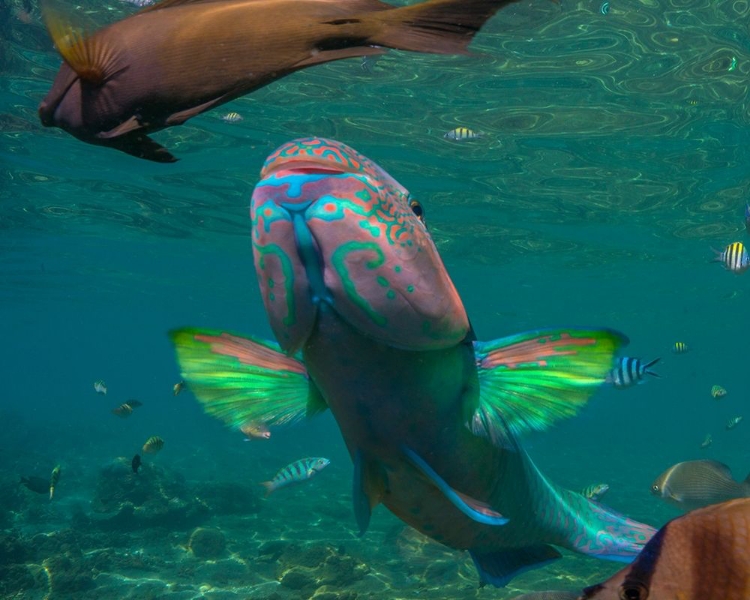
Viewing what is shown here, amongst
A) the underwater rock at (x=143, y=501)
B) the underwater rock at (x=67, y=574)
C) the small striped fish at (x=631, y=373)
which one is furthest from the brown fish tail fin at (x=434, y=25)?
the underwater rock at (x=143, y=501)

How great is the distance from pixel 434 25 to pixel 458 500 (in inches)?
58.6

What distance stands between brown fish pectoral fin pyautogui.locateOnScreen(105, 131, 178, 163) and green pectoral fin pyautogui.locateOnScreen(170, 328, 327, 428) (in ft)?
2.30

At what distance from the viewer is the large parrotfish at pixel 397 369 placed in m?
1.33

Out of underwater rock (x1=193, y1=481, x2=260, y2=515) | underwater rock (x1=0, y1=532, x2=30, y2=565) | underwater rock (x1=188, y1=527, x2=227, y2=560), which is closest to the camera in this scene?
underwater rock (x1=0, y1=532, x2=30, y2=565)

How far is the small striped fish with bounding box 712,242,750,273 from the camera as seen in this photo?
7672 mm

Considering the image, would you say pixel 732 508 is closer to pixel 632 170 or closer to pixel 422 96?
pixel 422 96

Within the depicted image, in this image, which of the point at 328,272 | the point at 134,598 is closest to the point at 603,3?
the point at 328,272

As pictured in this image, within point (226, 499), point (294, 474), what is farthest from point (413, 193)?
point (294, 474)

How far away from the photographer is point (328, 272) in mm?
1352

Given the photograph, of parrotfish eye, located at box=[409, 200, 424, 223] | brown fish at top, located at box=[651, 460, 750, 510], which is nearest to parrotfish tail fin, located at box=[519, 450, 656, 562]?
parrotfish eye, located at box=[409, 200, 424, 223]

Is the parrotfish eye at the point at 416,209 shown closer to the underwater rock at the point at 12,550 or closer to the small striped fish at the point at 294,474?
the small striped fish at the point at 294,474

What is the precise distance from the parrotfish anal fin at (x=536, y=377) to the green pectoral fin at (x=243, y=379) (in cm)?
76

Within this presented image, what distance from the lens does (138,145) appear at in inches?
63.2

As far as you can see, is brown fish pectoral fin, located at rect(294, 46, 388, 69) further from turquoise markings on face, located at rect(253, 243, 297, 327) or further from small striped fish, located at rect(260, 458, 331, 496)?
small striped fish, located at rect(260, 458, 331, 496)
